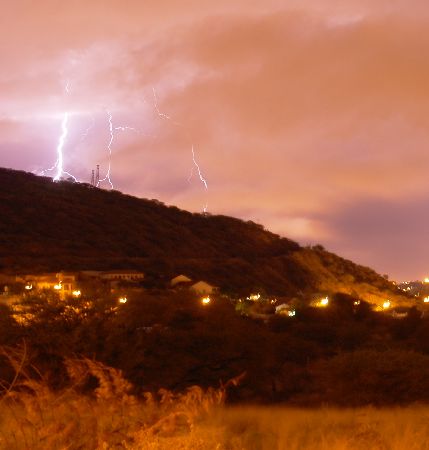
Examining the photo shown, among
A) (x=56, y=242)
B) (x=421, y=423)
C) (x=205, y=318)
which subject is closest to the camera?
(x=421, y=423)

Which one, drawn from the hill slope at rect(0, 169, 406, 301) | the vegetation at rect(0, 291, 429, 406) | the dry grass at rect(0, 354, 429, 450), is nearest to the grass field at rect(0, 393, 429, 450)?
the dry grass at rect(0, 354, 429, 450)

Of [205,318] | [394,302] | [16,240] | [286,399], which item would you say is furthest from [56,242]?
[286,399]

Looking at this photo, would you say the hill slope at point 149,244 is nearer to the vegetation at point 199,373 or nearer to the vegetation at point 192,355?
the vegetation at point 199,373

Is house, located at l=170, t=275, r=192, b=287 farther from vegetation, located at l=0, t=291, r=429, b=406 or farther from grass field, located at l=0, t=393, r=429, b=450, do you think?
grass field, located at l=0, t=393, r=429, b=450

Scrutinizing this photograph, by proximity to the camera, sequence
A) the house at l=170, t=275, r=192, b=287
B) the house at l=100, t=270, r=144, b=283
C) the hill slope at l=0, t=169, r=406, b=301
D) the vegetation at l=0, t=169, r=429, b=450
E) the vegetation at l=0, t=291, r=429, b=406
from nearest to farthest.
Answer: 1. the vegetation at l=0, t=169, r=429, b=450
2. the vegetation at l=0, t=291, r=429, b=406
3. the house at l=100, t=270, r=144, b=283
4. the house at l=170, t=275, r=192, b=287
5. the hill slope at l=0, t=169, r=406, b=301

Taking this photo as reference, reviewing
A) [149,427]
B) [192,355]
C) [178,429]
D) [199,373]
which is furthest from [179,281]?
[149,427]

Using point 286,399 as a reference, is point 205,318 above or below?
above

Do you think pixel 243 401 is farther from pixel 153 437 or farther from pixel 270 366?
pixel 153 437
